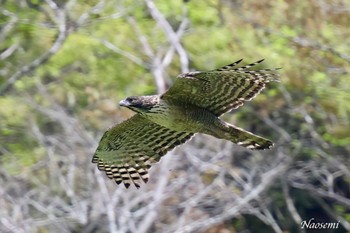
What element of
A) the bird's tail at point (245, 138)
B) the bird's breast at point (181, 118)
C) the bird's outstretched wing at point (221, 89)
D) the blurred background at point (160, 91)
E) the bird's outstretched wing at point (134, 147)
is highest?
the bird's outstretched wing at point (221, 89)

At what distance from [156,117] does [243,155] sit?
5.38 m

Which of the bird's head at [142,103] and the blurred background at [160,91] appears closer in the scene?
the bird's head at [142,103]

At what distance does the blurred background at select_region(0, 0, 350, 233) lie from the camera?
11.3 meters

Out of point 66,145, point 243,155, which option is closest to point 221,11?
point 243,155

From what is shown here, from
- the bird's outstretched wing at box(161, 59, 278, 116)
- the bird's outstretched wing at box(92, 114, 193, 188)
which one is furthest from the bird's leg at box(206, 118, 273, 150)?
the bird's outstretched wing at box(92, 114, 193, 188)

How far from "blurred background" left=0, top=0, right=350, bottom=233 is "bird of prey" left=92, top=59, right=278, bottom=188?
2204 mm

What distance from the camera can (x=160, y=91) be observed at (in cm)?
1168

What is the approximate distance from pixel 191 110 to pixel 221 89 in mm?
271

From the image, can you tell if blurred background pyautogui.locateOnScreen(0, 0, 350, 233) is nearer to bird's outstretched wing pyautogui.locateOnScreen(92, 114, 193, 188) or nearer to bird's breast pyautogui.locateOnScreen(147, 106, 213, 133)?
bird's outstretched wing pyautogui.locateOnScreen(92, 114, 193, 188)

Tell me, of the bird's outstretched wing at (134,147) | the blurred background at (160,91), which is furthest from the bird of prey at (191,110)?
the blurred background at (160,91)

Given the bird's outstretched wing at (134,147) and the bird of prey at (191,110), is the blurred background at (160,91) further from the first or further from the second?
the bird of prey at (191,110)

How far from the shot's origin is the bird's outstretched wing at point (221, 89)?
8016 millimetres

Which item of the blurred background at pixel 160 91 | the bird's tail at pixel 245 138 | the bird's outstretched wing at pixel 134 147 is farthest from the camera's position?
the blurred background at pixel 160 91

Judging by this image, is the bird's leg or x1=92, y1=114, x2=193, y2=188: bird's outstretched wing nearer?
the bird's leg
